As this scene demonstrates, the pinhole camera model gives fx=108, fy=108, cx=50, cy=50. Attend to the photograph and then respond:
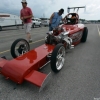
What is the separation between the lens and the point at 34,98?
1892mm

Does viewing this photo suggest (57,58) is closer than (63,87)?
No

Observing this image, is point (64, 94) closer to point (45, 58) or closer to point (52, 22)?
point (45, 58)

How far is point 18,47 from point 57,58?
126 cm

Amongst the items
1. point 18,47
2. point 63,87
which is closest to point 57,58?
point 63,87

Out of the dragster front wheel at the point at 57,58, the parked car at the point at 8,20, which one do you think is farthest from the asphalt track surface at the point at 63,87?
the parked car at the point at 8,20

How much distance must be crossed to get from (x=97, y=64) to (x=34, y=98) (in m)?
2.30

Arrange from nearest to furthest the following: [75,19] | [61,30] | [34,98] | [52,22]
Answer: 1. [34,98]
2. [61,30]
3. [52,22]
4. [75,19]

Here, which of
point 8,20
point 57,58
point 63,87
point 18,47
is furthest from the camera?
point 8,20

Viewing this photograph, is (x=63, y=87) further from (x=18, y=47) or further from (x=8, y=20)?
(x=8, y=20)

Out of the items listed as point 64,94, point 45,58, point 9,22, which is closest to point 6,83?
point 45,58

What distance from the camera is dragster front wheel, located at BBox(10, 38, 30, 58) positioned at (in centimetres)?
306

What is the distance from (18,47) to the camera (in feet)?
10.5

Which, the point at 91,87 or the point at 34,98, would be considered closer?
the point at 34,98

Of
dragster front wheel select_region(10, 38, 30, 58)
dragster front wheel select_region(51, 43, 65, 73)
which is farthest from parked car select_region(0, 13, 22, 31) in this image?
dragster front wheel select_region(51, 43, 65, 73)
